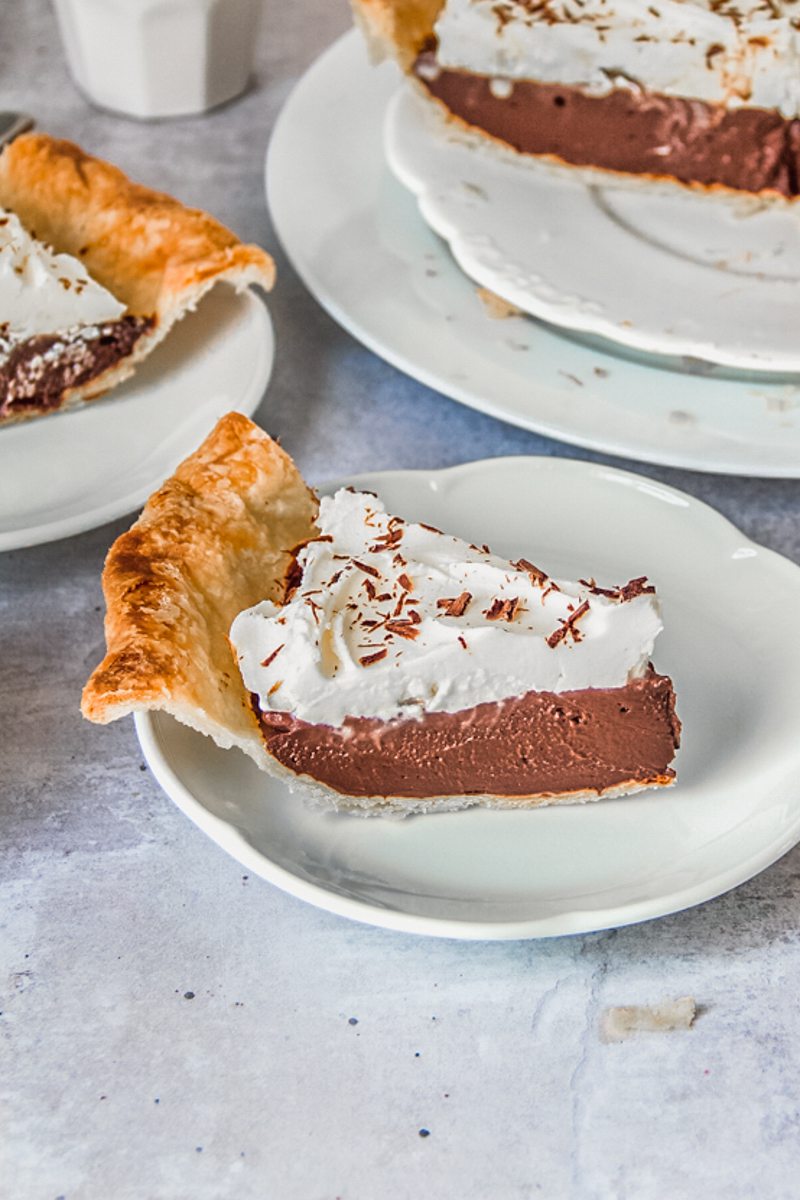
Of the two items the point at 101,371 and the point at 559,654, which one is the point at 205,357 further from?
the point at 559,654

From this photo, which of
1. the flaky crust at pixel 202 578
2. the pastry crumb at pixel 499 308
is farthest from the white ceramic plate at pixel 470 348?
the flaky crust at pixel 202 578

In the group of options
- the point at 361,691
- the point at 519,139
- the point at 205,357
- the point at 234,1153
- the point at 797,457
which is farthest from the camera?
the point at 519,139

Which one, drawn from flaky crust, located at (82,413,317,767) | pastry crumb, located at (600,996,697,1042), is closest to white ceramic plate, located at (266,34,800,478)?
flaky crust, located at (82,413,317,767)

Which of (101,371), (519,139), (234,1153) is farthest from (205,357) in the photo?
(234,1153)

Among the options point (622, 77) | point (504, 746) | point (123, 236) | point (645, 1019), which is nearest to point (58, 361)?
point (123, 236)

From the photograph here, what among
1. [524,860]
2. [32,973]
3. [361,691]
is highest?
[361,691]

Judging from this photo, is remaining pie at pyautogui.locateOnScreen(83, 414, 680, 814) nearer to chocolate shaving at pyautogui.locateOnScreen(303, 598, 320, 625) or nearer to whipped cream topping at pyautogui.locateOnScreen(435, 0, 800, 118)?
chocolate shaving at pyautogui.locateOnScreen(303, 598, 320, 625)
